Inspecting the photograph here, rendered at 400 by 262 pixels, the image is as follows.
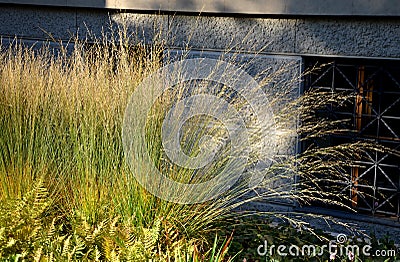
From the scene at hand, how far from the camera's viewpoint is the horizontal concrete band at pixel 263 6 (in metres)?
5.98

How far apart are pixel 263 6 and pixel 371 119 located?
1484mm

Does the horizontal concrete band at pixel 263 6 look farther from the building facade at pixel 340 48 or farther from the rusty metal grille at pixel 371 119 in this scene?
the rusty metal grille at pixel 371 119

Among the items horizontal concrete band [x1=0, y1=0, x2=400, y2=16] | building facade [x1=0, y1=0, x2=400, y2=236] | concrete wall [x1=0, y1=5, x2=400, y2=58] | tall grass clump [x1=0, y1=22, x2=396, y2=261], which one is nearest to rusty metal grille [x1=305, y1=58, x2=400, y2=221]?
building facade [x1=0, y1=0, x2=400, y2=236]

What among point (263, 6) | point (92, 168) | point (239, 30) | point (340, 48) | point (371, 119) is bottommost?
point (92, 168)

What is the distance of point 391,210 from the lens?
6367 mm

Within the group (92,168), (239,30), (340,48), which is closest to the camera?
(92,168)

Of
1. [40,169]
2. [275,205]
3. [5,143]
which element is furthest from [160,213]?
[275,205]

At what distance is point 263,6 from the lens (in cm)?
659

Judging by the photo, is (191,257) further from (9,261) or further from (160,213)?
(9,261)

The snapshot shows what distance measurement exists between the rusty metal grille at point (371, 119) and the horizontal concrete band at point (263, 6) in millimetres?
484

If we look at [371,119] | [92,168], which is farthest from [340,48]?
[92,168]

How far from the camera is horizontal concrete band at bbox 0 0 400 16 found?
598cm

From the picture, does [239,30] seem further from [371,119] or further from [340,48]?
[371,119]

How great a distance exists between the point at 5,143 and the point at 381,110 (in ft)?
10.9
